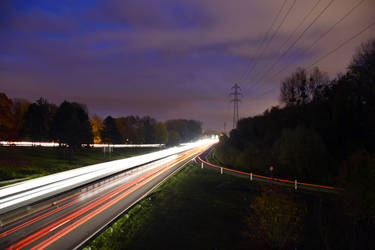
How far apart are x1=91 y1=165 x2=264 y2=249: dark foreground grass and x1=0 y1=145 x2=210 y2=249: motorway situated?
3.26 ft

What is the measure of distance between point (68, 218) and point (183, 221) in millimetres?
6800

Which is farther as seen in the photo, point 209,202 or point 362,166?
point 209,202

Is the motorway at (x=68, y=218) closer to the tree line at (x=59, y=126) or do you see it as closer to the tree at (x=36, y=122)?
the tree line at (x=59, y=126)

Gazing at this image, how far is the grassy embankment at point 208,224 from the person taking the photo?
38.3 feet

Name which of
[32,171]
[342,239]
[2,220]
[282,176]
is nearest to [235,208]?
[342,239]

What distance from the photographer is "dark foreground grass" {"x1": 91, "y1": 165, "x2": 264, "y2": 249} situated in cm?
1208

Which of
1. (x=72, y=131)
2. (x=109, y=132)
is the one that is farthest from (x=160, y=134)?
(x=72, y=131)

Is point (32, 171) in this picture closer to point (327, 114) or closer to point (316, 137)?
point (316, 137)

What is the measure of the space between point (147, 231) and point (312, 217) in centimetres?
1194

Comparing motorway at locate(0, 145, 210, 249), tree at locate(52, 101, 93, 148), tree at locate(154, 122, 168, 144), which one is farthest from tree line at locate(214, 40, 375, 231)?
tree at locate(154, 122, 168, 144)

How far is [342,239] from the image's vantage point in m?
14.0

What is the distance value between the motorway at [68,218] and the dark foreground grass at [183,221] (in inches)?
39.1

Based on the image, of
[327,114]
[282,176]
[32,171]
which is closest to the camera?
[32,171]

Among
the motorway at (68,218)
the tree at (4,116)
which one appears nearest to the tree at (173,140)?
the tree at (4,116)
